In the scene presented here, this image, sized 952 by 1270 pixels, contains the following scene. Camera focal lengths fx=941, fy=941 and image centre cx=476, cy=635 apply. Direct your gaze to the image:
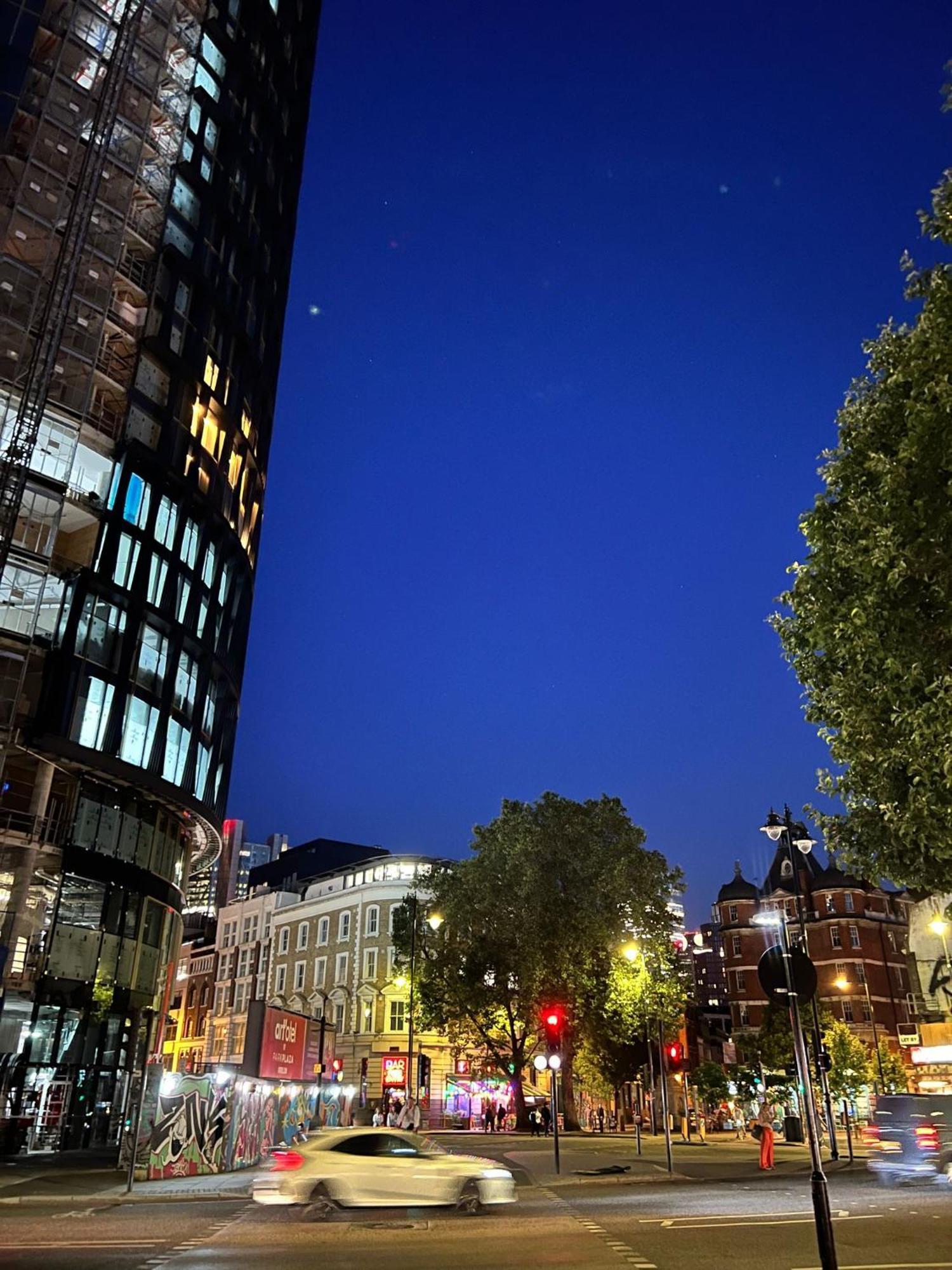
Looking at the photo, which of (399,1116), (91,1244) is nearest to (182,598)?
(399,1116)

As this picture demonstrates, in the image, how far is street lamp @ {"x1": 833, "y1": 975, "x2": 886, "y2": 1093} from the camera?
5694 cm

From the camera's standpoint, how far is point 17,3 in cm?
4056

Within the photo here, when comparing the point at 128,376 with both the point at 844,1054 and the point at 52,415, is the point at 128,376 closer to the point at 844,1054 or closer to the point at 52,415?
the point at 52,415

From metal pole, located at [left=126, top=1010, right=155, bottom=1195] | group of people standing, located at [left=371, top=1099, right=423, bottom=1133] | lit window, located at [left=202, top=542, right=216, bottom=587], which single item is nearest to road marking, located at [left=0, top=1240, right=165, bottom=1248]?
group of people standing, located at [left=371, top=1099, right=423, bottom=1133]

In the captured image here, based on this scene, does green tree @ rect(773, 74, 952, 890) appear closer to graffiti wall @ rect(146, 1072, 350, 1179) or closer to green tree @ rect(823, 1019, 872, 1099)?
graffiti wall @ rect(146, 1072, 350, 1179)

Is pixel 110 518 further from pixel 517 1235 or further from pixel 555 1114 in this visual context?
pixel 517 1235

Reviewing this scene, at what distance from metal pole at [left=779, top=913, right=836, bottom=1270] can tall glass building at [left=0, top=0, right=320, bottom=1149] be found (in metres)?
24.6

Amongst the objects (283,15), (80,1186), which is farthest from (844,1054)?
(283,15)

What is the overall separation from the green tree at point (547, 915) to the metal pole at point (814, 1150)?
31214 mm

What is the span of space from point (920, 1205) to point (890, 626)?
1072cm

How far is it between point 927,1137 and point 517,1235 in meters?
11.1

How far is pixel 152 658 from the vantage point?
3972 centimetres

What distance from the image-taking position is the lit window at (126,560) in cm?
3897

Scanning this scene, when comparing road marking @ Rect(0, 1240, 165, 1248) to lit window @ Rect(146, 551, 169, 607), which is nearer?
road marking @ Rect(0, 1240, 165, 1248)
